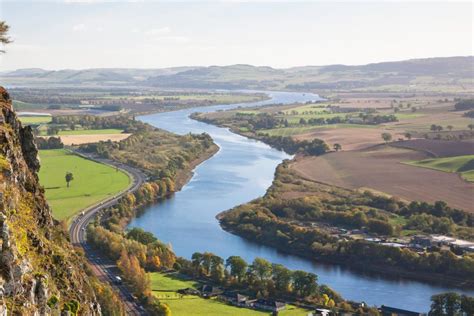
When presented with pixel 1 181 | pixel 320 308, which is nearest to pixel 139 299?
pixel 320 308

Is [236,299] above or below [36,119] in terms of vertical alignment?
below

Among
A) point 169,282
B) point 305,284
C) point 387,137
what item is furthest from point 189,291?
point 387,137

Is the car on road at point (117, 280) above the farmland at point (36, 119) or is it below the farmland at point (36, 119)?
below

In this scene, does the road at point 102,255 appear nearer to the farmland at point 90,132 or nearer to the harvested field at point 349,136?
the harvested field at point 349,136

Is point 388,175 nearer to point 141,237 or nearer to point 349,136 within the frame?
point 349,136

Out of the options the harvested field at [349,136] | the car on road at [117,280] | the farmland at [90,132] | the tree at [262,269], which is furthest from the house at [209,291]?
the farmland at [90,132]

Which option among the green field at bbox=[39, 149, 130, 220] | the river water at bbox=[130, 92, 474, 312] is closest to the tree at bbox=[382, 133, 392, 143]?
the river water at bbox=[130, 92, 474, 312]

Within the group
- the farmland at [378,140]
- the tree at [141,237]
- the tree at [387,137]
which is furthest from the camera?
the tree at [387,137]

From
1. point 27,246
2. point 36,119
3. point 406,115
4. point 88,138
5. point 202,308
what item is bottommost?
point 202,308
